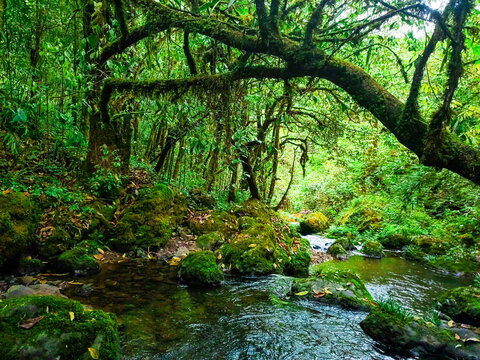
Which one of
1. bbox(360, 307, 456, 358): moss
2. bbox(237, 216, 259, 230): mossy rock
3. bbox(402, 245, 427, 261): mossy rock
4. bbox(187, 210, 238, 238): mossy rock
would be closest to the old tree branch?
bbox(360, 307, 456, 358): moss

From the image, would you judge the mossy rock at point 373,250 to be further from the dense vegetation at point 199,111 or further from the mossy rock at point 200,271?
the mossy rock at point 200,271

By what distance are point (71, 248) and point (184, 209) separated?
3.19m

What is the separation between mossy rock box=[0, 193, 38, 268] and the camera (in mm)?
4586

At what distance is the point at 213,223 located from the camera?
27.1 ft

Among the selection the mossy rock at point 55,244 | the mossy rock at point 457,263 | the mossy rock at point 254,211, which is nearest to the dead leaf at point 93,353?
the mossy rock at point 55,244

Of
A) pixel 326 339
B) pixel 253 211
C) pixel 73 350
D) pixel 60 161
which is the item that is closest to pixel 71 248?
pixel 60 161

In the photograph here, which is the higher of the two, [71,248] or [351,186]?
[351,186]

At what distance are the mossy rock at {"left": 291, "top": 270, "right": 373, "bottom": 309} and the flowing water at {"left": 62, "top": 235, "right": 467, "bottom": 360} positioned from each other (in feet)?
A: 0.59

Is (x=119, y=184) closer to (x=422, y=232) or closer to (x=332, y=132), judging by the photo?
(x=332, y=132)

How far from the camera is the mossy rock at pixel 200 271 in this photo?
534cm

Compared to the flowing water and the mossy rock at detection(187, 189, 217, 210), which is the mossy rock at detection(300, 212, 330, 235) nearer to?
the mossy rock at detection(187, 189, 217, 210)

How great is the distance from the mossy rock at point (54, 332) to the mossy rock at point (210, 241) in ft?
13.8

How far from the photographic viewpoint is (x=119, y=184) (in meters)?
7.71

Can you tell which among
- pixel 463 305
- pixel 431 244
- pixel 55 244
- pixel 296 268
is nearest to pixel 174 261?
pixel 55 244
